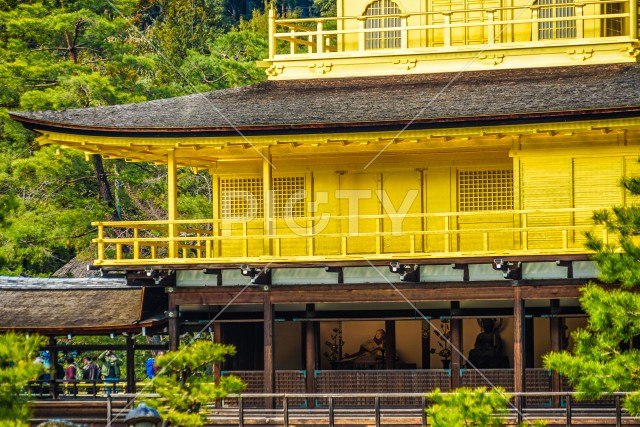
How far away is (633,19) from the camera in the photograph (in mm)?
38938

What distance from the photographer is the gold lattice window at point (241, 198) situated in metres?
39.3

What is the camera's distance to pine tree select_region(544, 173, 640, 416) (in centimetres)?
3050

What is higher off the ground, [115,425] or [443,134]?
[443,134]

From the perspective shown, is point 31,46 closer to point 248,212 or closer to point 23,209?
point 23,209

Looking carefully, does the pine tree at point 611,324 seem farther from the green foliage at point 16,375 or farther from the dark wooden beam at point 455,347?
the green foliage at point 16,375

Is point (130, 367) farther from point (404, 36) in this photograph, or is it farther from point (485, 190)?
point (404, 36)

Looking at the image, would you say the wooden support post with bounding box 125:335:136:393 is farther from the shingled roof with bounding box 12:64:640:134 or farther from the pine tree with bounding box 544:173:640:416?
the pine tree with bounding box 544:173:640:416

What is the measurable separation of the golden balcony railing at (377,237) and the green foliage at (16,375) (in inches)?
282

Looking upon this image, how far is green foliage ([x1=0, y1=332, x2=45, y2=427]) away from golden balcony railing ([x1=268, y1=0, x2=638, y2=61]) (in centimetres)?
1366

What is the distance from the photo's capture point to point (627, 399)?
30.4 metres

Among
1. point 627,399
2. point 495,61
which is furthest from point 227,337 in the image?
point 627,399

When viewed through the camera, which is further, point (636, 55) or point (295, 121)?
point (636, 55)

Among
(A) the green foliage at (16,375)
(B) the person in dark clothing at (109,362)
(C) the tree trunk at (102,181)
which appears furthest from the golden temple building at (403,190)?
(C) the tree trunk at (102,181)

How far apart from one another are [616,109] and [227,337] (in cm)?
1077
